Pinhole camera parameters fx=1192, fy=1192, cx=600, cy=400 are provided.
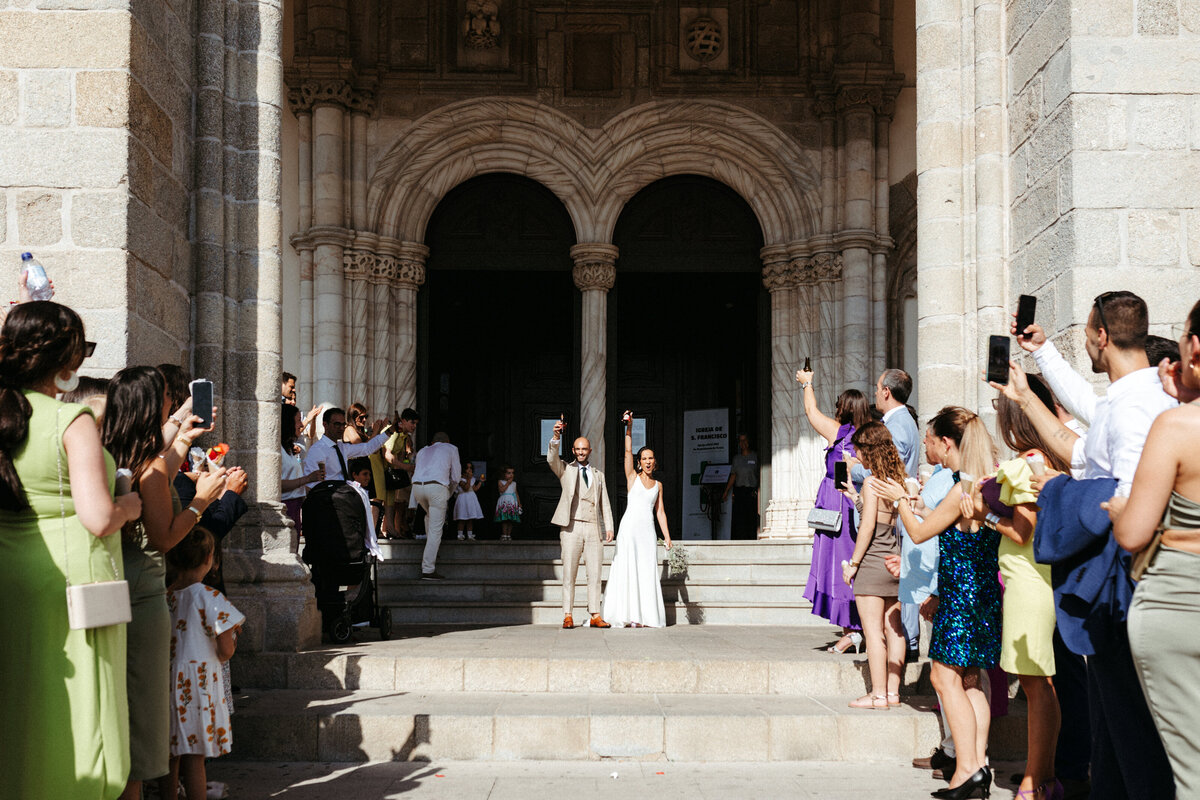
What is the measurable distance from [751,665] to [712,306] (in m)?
10.6

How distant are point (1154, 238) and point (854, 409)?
1.81 m

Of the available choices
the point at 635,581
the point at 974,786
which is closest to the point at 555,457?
the point at 635,581

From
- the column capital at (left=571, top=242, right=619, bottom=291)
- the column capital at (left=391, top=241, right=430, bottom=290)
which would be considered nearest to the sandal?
the column capital at (left=571, top=242, right=619, bottom=291)

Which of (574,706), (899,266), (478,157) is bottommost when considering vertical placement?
(574,706)

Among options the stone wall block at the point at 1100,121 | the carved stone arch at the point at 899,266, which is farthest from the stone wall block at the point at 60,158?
the carved stone arch at the point at 899,266

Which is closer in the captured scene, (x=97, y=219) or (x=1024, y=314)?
(x=1024, y=314)

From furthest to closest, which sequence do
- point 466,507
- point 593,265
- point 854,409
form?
point 593,265 < point 466,507 < point 854,409

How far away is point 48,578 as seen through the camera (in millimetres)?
3195

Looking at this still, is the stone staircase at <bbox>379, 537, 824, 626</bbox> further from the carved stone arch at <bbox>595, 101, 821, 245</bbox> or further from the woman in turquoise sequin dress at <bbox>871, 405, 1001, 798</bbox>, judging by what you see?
the woman in turquoise sequin dress at <bbox>871, 405, 1001, 798</bbox>

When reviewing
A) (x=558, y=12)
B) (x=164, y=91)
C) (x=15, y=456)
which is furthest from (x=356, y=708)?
(x=558, y=12)

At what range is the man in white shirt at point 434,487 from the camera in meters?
10.5

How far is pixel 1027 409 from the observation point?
162 inches

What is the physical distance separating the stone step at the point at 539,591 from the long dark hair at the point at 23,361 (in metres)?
6.97

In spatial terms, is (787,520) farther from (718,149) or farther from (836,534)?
(836,534)
